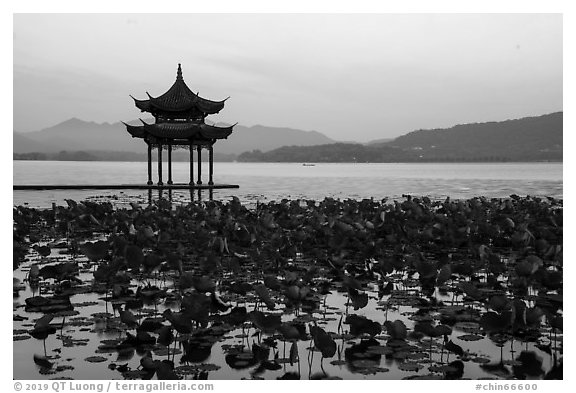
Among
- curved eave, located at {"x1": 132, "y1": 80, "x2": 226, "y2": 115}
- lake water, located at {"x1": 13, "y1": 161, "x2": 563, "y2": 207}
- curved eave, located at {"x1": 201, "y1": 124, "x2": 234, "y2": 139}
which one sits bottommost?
lake water, located at {"x1": 13, "y1": 161, "x2": 563, "y2": 207}

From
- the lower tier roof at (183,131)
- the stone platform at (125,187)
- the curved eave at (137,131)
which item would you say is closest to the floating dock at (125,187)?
the stone platform at (125,187)

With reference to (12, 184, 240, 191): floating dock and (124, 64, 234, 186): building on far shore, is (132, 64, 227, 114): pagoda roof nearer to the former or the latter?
(124, 64, 234, 186): building on far shore

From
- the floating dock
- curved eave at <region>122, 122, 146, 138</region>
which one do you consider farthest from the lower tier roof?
the floating dock

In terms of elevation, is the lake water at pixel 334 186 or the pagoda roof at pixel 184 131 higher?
the pagoda roof at pixel 184 131

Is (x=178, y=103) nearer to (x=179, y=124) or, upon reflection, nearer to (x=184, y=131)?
(x=179, y=124)

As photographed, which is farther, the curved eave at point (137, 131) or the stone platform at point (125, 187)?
the curved eave at point (137, 131)

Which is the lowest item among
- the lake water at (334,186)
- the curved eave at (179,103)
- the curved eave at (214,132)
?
the lake water at (334,186)

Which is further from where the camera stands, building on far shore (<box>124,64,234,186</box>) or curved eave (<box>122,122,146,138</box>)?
curved eave (<box>122,122,146,138</box>)

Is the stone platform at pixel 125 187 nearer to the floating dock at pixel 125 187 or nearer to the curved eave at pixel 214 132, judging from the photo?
the floating dock at pixel 125 187
